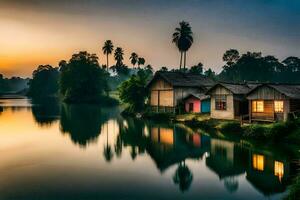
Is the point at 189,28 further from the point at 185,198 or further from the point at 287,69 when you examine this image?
the point at 185,198

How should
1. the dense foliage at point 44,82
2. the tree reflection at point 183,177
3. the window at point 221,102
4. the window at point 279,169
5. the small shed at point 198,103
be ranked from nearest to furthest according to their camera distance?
the tree reflection at point 183,177
the window at point 279,169
the window at point 221,102
the small shed at point 198,103
the dense foliage at point 44,82

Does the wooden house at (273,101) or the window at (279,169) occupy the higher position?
the wooden house at (273,101)

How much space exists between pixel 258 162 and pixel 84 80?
9266 cm

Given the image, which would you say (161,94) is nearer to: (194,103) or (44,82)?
(194,103)

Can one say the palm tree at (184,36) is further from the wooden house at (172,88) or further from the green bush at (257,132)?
the green bush at (257,132)

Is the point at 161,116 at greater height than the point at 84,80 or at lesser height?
lesser

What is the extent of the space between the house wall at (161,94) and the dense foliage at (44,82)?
141 meters

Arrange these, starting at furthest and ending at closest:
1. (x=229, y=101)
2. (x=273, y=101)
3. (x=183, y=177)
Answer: (x=229, y=101)
(x=273, y=101)
(x=183, y=177)

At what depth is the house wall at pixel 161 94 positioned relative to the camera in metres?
58.2

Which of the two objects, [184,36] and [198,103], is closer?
[198,103]

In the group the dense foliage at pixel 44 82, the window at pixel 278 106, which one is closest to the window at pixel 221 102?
the window at pixel 278 106

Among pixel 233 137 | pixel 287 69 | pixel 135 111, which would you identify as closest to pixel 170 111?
pixel 135 111

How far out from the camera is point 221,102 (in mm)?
45281

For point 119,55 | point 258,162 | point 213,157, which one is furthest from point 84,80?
point 258,162
